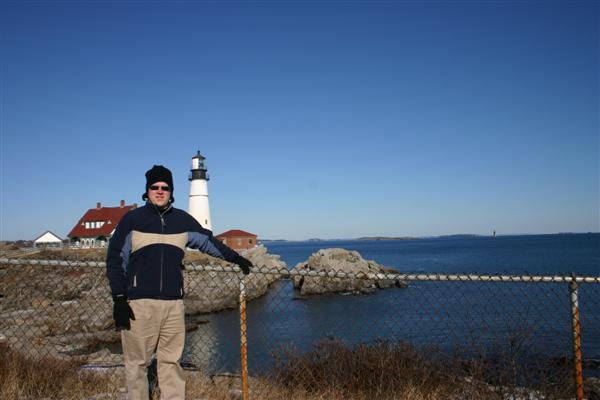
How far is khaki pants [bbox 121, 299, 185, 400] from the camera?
13.7ft

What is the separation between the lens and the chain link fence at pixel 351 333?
539 cm

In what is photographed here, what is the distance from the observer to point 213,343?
20.5 metres

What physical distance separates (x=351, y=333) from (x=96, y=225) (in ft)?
158

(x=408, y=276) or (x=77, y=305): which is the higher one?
(x=408, y=276)

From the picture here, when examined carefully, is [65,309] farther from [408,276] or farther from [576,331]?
[576,331]

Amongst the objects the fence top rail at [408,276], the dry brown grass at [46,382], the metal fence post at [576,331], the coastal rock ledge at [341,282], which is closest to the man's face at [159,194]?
the fence top rail at [408,276]

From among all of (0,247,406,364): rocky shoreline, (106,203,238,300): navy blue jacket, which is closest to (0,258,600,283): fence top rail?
(106,203,238,300): navy blue jacket

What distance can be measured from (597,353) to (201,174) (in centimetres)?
4362

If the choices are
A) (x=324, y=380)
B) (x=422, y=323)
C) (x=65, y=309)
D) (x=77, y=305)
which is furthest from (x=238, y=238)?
(x=324, y=380)

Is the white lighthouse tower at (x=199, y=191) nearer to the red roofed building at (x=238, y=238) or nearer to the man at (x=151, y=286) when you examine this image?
the red roofed building at (x=238, y=238)

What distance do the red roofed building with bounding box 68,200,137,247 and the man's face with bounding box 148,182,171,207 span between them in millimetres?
54740

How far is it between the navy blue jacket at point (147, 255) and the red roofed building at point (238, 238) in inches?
2721

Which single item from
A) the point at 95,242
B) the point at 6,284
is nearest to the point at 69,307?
the point at 6,284

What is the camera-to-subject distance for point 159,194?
4465 millimetres
